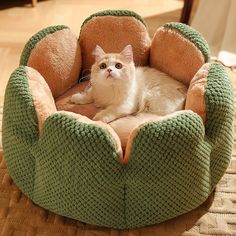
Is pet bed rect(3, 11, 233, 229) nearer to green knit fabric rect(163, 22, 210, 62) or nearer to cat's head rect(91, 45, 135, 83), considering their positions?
green knit fabric rect(163, 22, 210, 62)

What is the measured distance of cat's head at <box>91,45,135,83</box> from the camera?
4.40ft

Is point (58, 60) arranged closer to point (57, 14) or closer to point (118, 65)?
point (118, 65)

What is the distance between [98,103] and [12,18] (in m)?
1.32

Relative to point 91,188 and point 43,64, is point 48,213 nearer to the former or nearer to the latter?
point 91,188

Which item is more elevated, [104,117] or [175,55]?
[175,55]

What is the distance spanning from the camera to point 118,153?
3.82 ft

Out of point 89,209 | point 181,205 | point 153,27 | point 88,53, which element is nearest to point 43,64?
point 88,53

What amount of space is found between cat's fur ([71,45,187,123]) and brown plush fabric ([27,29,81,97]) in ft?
0.29

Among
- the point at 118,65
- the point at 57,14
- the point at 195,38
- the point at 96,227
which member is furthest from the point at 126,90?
the point at 57,14

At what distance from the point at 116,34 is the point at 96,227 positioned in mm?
725

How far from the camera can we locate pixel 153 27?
2.46 metres

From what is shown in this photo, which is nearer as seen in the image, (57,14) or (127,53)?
(127,53)

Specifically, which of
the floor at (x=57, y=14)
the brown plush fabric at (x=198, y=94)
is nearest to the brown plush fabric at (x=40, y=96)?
the brown plush fabric at (x=198, y=94)

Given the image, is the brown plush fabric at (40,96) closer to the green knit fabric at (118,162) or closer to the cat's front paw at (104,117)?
the green knit fabric at (118,162)
